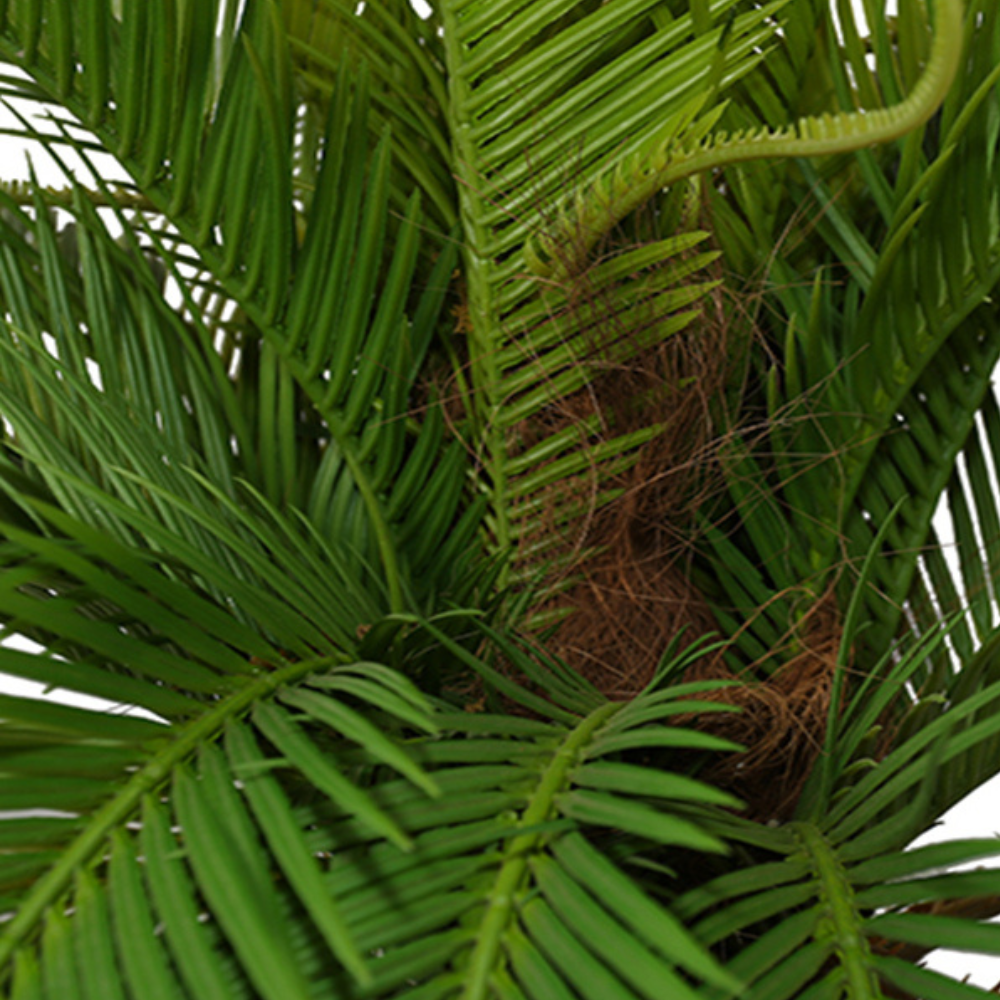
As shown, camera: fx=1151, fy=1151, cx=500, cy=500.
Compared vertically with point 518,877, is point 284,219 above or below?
above

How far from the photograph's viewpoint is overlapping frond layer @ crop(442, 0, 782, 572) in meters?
0.47

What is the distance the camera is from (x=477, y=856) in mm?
289

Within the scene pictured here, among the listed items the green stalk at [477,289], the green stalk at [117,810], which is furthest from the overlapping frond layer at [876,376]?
the green stalk at [117,810]

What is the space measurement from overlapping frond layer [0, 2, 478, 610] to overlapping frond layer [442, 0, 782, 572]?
3 centimetres

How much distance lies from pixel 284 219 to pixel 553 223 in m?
0.11

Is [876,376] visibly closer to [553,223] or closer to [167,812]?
[553,223]

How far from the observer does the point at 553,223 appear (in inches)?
18.3

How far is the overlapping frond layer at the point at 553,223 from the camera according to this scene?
0.47m

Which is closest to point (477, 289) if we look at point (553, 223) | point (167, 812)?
point (553, 223)

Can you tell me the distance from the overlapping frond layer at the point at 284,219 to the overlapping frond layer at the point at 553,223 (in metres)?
0.03

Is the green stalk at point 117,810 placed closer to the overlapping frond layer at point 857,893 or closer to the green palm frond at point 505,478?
the green palm frond at point 505,478

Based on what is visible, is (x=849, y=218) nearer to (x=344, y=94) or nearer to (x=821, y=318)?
(x=821, y=318)

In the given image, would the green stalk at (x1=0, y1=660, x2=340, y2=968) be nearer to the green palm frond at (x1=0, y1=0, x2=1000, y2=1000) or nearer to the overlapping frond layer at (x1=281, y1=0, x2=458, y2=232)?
the green palm frond at (x1=0, y1=0, x2=1000, y2=1000)

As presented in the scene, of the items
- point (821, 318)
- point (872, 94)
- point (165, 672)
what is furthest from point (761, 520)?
point (165, 672)
